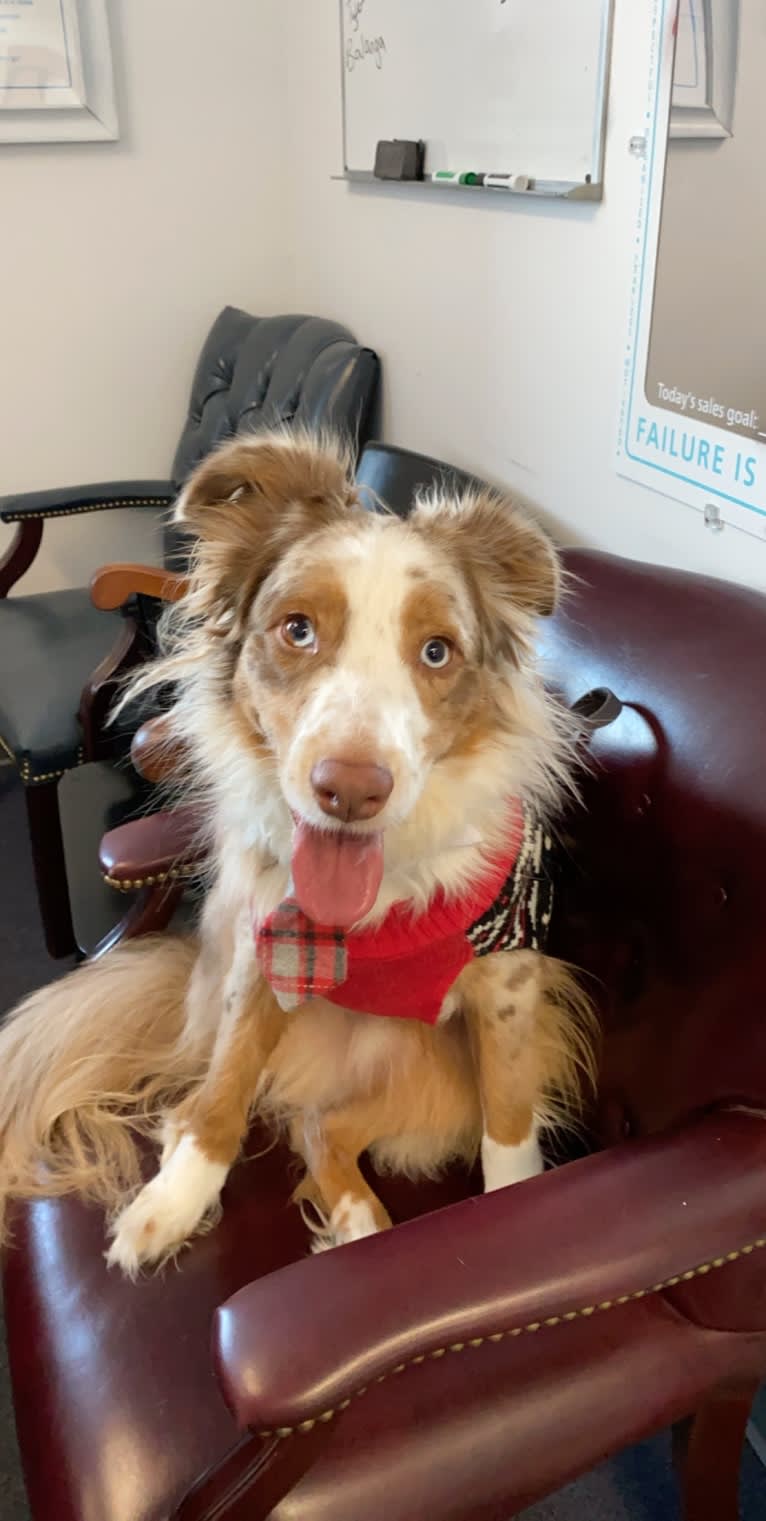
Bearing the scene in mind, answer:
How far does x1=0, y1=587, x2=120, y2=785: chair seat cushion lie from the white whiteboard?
3.90ft

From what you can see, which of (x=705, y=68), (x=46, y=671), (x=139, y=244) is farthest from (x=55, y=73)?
(x=705, y=68)

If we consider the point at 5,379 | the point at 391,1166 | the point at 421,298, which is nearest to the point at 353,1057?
the point at 391,1166

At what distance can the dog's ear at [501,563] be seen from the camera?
116 cm

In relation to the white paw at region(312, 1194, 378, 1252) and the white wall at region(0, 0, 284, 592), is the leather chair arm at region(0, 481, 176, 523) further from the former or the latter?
the white paw at region(312, 1194, 378, 1252)

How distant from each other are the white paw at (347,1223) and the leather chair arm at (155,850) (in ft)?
1.60

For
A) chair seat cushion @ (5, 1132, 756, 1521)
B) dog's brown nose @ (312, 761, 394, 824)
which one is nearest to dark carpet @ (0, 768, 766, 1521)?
chair seat cushion @ (5, 1132, 756, 1521)

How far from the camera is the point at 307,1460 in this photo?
81 centimetres

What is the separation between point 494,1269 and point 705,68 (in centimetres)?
124

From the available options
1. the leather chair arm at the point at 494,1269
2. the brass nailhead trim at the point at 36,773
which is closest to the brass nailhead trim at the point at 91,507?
the brass nailhead trim at the point at 36,773

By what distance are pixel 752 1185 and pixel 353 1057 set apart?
1.77 feet

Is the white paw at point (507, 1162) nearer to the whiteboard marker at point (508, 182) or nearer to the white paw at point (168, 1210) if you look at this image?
the white paw at point (168, 1210)

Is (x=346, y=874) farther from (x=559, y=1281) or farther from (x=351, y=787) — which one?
(x=559, y=1281)

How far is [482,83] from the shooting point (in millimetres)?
1772

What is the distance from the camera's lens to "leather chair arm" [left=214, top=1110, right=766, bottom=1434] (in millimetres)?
741
